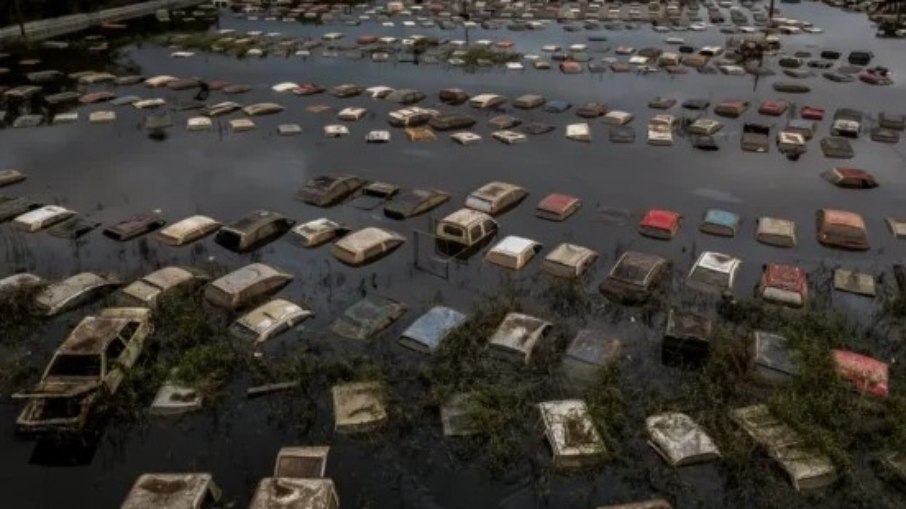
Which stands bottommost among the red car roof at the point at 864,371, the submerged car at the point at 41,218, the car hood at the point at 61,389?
the red car roof at the point at 864,371

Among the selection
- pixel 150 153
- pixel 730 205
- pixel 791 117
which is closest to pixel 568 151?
pixel 730 205

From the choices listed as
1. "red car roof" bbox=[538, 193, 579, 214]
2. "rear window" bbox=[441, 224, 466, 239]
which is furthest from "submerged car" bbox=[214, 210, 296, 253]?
"red car roof" bbox=[538, 193, 579, 214]

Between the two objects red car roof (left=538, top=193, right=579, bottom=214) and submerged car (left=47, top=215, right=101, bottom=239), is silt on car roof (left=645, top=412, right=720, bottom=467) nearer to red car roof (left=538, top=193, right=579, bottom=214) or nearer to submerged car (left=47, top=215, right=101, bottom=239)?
red car roof (left=538, top=193, right=579, bottom=214)

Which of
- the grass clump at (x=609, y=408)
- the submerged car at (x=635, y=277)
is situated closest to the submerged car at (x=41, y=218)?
the submerged car at (x=635, y=277)

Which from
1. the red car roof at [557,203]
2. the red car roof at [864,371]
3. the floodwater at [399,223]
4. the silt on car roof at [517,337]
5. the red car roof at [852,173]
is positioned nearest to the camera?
the floodwater at [399,223]

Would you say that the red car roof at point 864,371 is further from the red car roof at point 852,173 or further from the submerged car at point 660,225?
the red car roof at point 852,173

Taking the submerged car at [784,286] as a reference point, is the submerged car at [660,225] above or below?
above

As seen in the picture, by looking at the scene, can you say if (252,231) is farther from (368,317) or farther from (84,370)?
(84,370)
